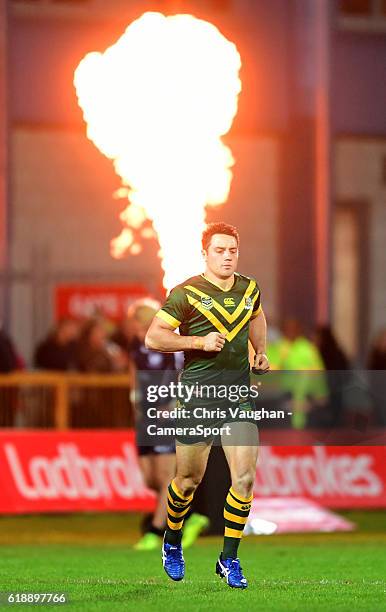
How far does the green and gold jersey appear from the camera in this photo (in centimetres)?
966

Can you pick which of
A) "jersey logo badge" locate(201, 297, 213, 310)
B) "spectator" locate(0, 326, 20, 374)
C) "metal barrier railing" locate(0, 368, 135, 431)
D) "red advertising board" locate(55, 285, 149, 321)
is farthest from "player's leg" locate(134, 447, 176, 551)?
"red advertising board" locate(55, 285, 149, 321)

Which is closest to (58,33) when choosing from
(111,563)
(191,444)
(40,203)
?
(40,203)

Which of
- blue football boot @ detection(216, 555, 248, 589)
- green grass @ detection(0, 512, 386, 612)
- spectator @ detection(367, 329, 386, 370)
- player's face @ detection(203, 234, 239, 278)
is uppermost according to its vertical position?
player's face @ detection(203, 234, 239, 278)

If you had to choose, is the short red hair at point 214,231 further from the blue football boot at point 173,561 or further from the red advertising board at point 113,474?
the red advertising board at point 113,474

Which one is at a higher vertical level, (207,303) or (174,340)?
(207,303)

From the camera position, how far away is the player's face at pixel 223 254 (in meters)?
9.62

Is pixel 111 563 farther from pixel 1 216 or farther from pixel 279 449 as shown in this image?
pixel 1 216

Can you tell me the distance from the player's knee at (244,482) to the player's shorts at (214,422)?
189 mm

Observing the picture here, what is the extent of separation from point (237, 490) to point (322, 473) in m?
8.10

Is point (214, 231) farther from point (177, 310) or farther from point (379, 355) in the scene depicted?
point (379, 355)

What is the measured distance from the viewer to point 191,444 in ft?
32.1

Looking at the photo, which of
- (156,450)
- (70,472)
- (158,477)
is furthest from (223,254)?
(70,472)

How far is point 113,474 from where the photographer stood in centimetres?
1767

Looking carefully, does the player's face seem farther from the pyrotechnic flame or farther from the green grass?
the pyrotechnic flame
